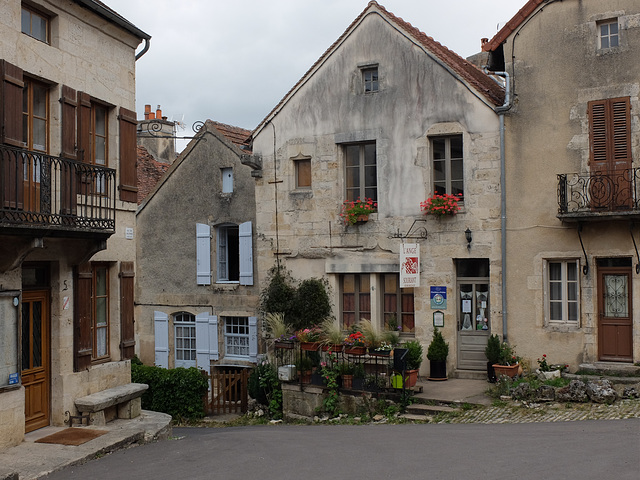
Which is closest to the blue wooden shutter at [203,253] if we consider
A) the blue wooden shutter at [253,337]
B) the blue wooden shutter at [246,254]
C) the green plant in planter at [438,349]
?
the blue wooden shutter at [246,254]

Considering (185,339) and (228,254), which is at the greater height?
(228,254)

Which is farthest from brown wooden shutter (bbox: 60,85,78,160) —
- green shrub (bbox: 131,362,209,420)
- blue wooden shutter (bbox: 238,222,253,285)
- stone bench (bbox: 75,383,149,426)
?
blue wooden shutter (bbox: 238,222,253,285)

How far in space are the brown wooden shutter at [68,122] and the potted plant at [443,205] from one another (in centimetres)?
687

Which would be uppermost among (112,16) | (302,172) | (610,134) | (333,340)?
(112,16)

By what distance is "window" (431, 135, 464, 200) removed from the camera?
14.3 meters

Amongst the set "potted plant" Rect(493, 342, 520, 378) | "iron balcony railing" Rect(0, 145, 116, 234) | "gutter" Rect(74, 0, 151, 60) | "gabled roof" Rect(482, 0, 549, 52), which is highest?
"gabled roof" Rect(482, 0, 549, 52)

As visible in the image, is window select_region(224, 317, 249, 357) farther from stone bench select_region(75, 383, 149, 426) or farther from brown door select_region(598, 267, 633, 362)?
brown door select_region(598, 267, 633, 362)

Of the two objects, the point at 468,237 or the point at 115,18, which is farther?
the point at 468,237

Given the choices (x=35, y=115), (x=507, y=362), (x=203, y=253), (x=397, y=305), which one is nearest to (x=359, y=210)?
(x=397, y=305)

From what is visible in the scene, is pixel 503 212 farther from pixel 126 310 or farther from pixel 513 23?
pixel 126 310

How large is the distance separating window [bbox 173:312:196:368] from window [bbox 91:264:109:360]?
21.0 ft

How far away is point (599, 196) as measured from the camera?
1268 cm

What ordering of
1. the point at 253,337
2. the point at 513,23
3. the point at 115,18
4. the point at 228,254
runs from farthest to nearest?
the point at 228,254, the point at 253,337, the point at 513,23, the point at 115,18

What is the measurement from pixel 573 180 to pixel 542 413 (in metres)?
4.44
